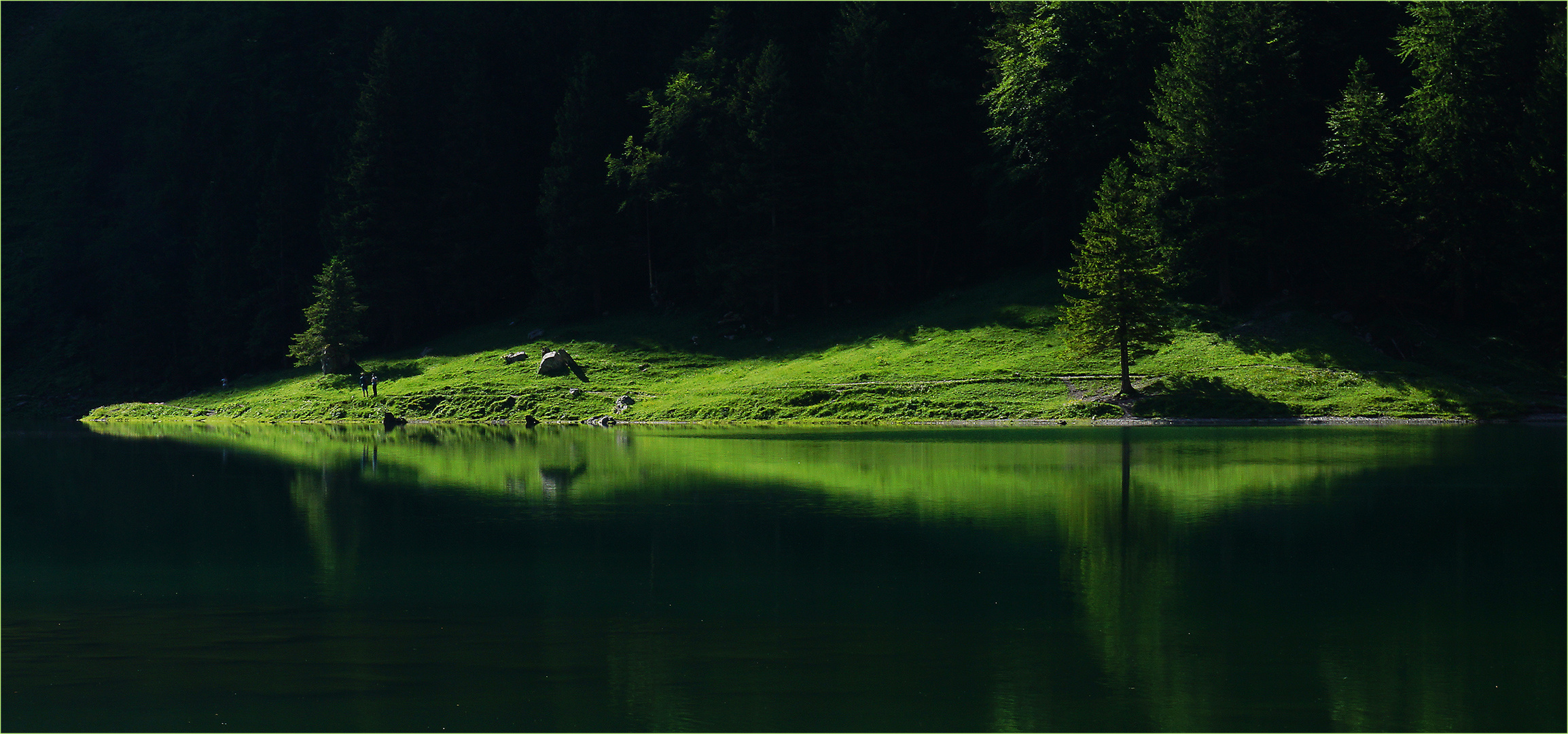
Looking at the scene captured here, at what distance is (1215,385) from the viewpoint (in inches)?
1928

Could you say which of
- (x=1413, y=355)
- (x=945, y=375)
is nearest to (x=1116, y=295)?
(x=945, y=375)

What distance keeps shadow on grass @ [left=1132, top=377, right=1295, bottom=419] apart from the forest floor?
70 mm

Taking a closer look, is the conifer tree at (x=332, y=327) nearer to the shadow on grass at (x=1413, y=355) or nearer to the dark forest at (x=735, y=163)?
the dark forest at (x=735, y=163)

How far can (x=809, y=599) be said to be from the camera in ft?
53.5

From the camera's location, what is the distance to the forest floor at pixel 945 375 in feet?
156

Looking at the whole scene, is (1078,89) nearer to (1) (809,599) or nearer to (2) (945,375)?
(2) (945,375)

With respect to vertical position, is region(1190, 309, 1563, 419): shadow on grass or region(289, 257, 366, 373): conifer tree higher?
region(289, 257, 366, 373): conifer tree

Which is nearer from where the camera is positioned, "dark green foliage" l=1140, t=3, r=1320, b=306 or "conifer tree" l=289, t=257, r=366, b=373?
"dark green foliage" l=1140, t=3, r=1320, b=306

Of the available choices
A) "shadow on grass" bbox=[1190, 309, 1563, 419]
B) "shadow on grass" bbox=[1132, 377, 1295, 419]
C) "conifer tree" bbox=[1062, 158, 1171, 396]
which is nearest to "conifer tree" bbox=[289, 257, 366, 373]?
"conifer tree" bbox=[1062, 158, 1171, 396]

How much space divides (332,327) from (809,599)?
2399 inches

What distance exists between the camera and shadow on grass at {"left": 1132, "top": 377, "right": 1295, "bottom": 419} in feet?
153

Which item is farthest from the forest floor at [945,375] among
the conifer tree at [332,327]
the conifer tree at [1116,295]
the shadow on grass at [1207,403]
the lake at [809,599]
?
the lake at [809,599]

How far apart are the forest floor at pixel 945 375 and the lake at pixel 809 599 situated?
15291 mm

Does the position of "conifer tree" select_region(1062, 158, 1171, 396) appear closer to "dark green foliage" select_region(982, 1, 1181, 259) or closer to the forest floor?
the forest floor
